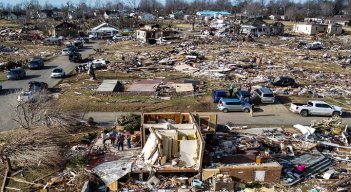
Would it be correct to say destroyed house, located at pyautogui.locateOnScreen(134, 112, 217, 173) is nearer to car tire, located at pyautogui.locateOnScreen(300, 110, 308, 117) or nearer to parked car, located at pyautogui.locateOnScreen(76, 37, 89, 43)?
car tire, located at pyautogui.locateOnScreen(300, 110, 308, 117)

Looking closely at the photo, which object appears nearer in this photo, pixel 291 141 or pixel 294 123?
pixel 291 141

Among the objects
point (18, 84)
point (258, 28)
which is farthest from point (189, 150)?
point (258, 28)

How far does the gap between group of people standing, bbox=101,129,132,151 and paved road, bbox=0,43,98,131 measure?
7.93 meters

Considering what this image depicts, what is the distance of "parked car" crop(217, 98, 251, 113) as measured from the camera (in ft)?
94.6

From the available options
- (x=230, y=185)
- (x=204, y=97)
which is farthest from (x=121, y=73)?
(x=230, y=185)

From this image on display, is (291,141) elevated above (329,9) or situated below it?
below

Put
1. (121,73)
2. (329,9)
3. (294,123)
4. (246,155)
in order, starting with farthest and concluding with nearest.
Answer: (329,9) < (121,73) < (294,123) < (246,155)

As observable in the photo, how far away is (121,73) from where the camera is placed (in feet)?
139

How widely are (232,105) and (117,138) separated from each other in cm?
1125

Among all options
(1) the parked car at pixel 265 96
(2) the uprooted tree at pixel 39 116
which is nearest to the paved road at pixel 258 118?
(1) the parked car at pixel 265 96

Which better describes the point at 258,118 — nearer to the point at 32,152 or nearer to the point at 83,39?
the point at 32,152

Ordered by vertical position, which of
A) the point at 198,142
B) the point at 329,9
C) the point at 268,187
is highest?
the point at 329,9

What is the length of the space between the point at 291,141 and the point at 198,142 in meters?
7.90

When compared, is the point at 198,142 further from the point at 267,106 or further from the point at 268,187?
the point at 267,106
